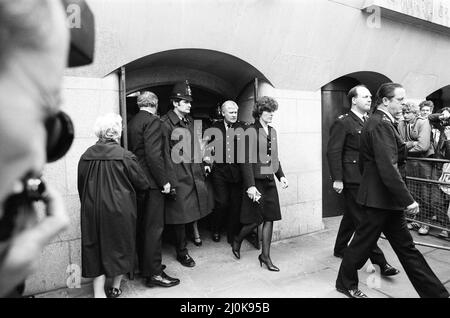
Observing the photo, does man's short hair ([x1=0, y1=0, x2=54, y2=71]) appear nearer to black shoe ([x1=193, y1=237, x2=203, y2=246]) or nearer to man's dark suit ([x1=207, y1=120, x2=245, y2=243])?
man's dark suit ([x1=207, y1=120, x2=245, y2=243])

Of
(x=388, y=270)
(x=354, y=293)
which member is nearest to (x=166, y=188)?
(x=354, y=293)

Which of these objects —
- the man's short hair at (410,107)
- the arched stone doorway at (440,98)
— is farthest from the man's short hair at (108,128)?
the arched stone doorway at (440,98)

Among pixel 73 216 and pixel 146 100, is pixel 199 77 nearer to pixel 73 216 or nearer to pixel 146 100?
pixel 146 100

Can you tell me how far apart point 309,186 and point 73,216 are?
10.9ft

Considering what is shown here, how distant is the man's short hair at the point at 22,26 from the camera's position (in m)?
0.63

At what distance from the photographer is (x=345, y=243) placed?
3896mm

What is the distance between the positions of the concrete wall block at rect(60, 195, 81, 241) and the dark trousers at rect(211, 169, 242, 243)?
178 cm

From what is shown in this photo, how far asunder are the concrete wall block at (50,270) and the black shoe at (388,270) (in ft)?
11.3

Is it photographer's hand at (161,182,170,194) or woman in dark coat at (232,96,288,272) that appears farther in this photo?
woman in dark coat at (232,96,288,272)

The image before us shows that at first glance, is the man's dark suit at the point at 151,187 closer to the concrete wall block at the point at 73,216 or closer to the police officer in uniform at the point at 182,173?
the police officer in uniform at the point at 182,173

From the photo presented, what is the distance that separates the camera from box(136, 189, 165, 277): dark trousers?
10.5 ft

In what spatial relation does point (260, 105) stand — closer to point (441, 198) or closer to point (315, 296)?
point (315, 296)

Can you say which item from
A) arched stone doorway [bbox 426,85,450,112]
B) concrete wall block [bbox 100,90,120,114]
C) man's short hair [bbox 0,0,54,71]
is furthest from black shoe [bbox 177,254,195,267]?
arched stone doorway [bbox 426,85,450,112]
